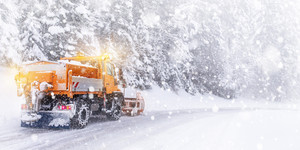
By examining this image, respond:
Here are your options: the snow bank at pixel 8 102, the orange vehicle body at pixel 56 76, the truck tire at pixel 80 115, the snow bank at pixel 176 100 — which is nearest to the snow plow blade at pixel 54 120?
the truck tire at pixel 80 115

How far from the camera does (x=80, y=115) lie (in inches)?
378

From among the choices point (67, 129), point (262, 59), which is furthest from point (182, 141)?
point (262, 59)

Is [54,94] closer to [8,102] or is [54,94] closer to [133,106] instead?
[133,106]

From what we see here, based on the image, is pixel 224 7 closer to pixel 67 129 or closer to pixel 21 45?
pixel 21 45

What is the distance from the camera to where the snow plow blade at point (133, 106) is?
47.6 ft

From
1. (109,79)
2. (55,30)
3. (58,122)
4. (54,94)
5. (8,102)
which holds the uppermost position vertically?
(55,30)

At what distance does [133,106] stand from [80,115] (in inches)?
223

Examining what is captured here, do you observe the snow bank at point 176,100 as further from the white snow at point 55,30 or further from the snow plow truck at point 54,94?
the snow plow truck at point 54,94

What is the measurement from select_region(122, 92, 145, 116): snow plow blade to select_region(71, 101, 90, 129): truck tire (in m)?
4.35

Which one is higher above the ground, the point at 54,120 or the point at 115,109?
the point at 115,109

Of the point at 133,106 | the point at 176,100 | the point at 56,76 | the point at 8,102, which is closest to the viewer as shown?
the point at 56,76

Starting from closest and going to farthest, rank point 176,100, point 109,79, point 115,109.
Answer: point 109,79, point 115,109, point 176,100

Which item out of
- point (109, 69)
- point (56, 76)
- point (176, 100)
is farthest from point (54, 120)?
point (176, 100)

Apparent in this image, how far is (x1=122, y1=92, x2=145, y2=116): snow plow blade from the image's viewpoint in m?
14.5
